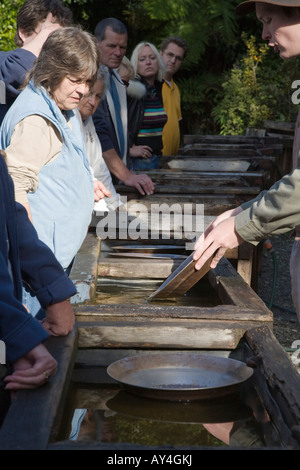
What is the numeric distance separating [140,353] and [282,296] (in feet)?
17.9

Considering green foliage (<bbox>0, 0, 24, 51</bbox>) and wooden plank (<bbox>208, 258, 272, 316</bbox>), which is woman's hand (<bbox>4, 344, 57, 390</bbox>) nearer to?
wooden plank (<bbox>208, 258, 272, 316</bbox>)

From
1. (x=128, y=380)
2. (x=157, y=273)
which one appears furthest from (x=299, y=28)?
(x=157, y=273)

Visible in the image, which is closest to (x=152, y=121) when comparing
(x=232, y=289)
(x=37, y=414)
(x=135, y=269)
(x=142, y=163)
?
(x=142, y=163)

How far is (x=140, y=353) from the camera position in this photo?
2.45m

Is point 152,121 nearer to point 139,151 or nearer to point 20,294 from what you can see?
point 139,151

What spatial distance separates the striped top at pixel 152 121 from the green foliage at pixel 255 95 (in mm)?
8933

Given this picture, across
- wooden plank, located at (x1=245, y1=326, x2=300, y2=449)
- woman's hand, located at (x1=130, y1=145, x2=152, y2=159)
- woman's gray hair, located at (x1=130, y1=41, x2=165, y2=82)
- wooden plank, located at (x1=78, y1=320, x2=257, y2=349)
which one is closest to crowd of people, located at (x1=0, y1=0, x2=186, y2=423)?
wooden plank, located at (x1=78, y1=320, x2=257, y2=349)

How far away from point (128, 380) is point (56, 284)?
15.8 inches

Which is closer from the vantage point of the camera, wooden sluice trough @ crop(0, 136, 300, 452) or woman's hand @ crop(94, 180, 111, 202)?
wooden sluice trough @ crop(0, 136, 300, 452)

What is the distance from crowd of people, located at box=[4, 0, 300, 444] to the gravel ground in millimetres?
2060

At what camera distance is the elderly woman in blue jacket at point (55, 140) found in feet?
9.92

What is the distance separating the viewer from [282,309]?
702 cm

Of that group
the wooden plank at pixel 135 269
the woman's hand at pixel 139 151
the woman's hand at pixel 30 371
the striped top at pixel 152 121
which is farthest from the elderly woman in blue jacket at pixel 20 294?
the striped top at pixel 152 121
